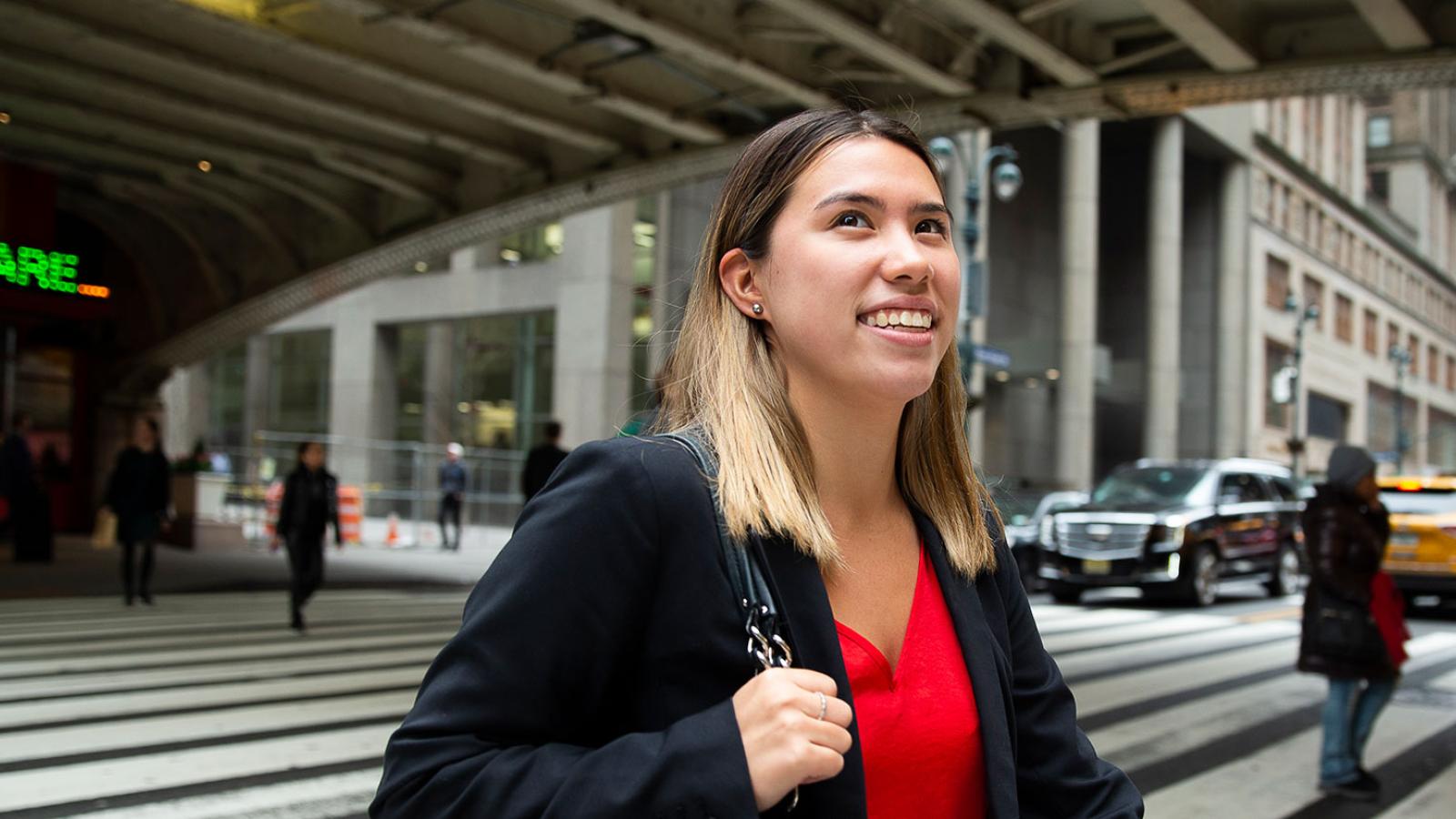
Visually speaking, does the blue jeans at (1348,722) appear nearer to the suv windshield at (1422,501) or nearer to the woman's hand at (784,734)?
the woman's hand at (784,734)

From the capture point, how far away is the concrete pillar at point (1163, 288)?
4506cm

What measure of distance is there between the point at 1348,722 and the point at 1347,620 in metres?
0.58

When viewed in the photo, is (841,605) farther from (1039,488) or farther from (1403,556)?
(1039,488)

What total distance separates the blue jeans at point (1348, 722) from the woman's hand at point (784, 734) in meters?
6.76

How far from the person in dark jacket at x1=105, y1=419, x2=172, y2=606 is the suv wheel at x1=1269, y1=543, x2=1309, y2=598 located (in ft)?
52.5

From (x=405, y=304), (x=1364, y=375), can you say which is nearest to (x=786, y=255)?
(x=405, y=304)

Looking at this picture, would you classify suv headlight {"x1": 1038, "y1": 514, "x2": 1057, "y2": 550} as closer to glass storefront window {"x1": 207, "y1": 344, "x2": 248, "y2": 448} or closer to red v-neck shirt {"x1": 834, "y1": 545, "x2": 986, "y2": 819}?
red v-neck shirt {"x1": 834, "y1": 545, "x2": 986, "y2": 819}

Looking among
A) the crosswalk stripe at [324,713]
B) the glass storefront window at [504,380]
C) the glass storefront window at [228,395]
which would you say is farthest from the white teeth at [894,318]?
the glass storefront window at [228,395]

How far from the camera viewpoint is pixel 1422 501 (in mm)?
17172

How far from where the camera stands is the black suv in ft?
57.6

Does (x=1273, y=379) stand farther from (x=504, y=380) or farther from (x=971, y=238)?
(x=971, y=238)

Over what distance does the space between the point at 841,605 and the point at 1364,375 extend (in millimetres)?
72380

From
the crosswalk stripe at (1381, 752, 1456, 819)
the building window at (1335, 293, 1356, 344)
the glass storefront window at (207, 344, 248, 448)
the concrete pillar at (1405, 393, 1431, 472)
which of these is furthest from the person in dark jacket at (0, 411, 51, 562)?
the concrete pillar at (1405, 393, 1431, 472)

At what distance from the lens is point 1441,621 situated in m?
17.6
